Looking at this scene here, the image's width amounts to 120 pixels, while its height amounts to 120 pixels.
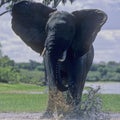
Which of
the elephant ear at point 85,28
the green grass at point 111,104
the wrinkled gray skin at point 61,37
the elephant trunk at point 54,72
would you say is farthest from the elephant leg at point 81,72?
the green grass at point 111,104

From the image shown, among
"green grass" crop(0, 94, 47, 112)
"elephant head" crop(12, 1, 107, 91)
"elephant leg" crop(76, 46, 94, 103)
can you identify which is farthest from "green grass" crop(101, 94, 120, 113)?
"elephant head" crop(12, 1, 107, 91)

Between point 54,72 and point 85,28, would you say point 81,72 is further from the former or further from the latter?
point 54,72

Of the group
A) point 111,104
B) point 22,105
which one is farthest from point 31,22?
point 111,104

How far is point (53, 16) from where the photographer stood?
1505cm

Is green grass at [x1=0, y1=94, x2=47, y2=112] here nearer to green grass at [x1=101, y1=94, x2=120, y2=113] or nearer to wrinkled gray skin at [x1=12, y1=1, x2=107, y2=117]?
green grass at [x1=101, y1=94, x2=120, y2=113]

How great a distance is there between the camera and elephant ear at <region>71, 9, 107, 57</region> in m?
15.5

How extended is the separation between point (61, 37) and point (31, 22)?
2014 mm

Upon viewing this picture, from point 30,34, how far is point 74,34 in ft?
4.90

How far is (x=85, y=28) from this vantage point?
614 inches

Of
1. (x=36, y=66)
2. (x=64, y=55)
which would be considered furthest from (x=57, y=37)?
(x=36, y=66)

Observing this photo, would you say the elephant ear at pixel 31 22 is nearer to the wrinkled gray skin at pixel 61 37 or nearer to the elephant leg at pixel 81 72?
the wrinkled gray skin at pixel 61 37

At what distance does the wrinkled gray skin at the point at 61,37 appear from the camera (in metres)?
14.4

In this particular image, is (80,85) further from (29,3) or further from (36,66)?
(36,66)

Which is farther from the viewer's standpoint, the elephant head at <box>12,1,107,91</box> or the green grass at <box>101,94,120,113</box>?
the green grass at <box>101,94,120,113</box>
